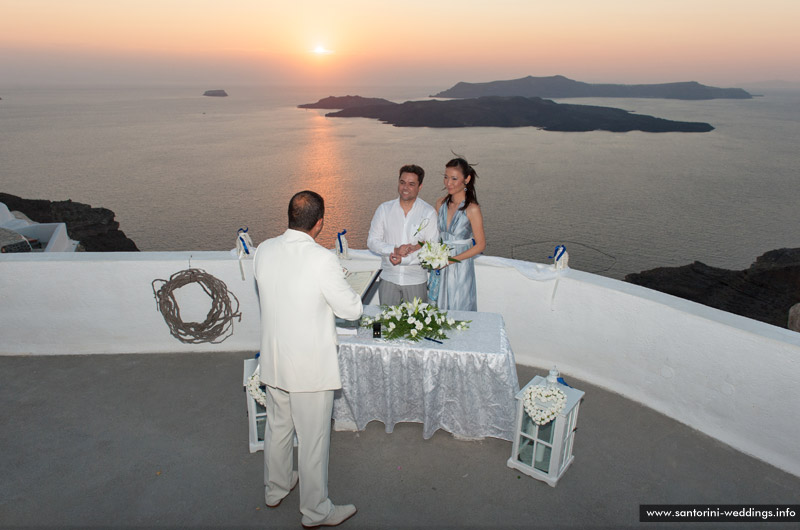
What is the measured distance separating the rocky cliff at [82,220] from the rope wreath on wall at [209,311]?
3130 centimetres

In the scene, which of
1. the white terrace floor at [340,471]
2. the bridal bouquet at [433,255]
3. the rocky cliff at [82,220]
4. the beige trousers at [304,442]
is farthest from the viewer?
the rocky cliff at [82,220]

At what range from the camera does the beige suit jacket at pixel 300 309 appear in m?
2.81

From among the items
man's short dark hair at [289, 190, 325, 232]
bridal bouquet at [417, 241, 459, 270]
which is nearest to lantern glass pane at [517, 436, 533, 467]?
bridal bouquet at [417, 241, 459, 270]

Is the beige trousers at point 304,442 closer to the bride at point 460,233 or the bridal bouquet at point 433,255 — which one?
the bridal bouquet at point 433,255

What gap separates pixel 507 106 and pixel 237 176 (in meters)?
74.6

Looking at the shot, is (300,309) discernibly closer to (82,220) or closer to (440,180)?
(82,220)

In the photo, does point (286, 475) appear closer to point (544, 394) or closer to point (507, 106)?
point (544, 394)

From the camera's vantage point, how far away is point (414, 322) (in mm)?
3994

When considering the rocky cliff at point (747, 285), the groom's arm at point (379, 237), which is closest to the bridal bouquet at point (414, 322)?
Answer: the groom's arm at point (379, 237)

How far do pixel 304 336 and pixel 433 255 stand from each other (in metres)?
1.67

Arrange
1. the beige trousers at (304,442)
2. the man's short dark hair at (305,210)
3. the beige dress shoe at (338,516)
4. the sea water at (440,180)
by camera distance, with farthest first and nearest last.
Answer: the sea water at (440,180)
the beige dress shoe at (338,516)
the beige trousers at (304,442)
the man's short dark hair at (305,210)

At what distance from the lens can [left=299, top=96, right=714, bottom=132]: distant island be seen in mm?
116125

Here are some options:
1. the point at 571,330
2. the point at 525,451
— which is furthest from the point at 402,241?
the point at 525,451

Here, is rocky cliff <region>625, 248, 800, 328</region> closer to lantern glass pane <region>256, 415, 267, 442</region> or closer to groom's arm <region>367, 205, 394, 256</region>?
groom's arm <region>367, 205, 394, 256</region>
